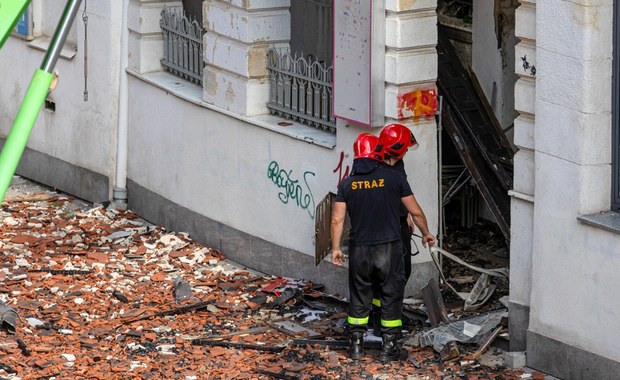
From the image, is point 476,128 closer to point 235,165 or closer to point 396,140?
point 396,140

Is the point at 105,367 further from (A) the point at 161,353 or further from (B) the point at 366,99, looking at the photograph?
(B) the point at 366,99

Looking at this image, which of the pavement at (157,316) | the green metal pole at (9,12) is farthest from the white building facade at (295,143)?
the green metal pole at (9,12)

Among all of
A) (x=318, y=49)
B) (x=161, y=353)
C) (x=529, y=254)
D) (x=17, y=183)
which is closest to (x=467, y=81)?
(x=318, y=49)

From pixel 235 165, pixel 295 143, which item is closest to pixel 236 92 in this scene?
pixel 235 165

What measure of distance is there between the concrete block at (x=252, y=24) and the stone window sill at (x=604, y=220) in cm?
481

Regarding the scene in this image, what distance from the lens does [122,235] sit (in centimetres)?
1627

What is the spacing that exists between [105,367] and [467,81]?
4.72 m

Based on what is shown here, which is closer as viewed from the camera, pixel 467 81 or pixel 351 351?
pixel 351 351

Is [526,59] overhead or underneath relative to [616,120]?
overhead

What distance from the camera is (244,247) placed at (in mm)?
15141

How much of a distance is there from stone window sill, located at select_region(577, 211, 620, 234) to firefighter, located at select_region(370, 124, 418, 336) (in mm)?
1740

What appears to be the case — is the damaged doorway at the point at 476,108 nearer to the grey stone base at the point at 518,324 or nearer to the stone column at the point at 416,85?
the stone column at the point at 416,85

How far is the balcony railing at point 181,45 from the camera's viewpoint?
1620 centimetres

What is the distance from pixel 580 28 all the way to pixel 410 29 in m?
2.35
